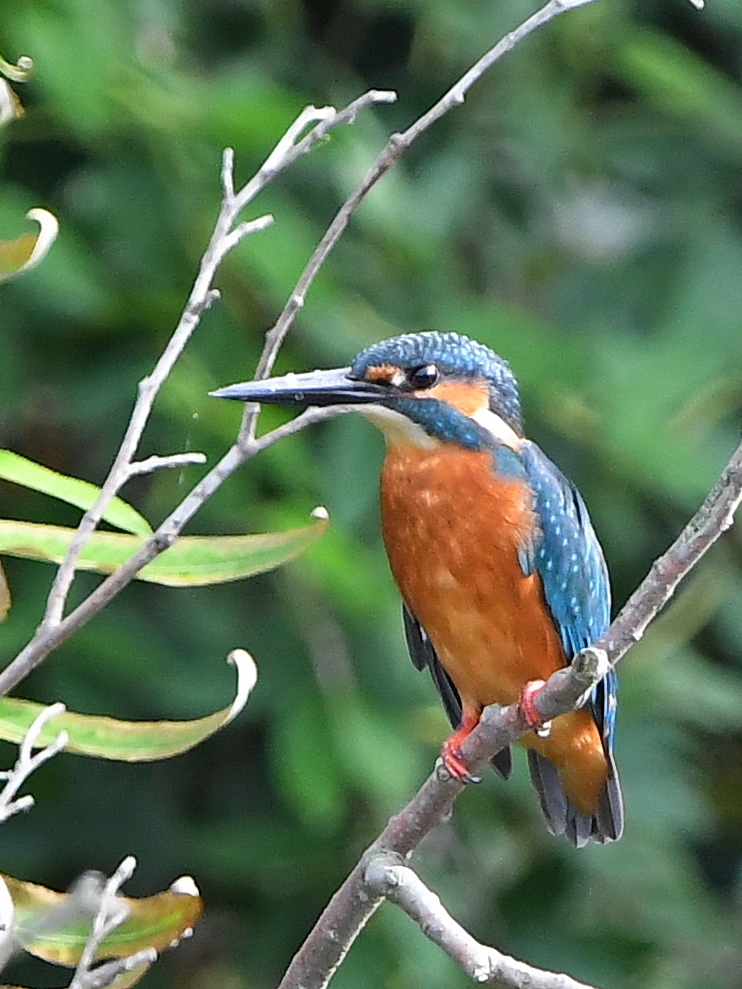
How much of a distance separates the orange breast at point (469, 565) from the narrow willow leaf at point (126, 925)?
830 millimetres

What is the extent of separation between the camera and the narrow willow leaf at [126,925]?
→ 1187mm

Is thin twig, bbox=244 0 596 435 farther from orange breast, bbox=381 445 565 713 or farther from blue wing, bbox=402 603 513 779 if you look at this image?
blue wing, bbox=402 603 513 779

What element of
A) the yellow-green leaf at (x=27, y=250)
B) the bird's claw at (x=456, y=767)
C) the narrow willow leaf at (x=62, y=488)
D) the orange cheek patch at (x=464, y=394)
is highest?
the yellow-green leaf at (x=27, y=250)

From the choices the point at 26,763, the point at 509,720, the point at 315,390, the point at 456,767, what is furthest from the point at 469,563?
the point at 26,763

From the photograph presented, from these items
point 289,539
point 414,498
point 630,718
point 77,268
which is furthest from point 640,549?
point 289,539

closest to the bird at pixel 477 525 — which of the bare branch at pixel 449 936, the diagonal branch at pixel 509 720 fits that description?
the diagonal branch at pixel 509 720

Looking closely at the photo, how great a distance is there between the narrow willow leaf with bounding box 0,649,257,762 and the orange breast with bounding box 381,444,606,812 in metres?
0.77

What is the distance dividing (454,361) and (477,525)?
20 cm

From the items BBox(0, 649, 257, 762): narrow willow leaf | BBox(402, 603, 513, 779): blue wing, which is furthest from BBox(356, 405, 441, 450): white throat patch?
BBox(0, 649, 257, 762): narrow willow leaf

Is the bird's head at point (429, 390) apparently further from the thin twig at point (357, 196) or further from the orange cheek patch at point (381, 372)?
the thin twig at point (357, 196)

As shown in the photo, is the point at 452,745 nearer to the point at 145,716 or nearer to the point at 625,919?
the point at 145,716

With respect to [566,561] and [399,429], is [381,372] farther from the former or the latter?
[566,561]

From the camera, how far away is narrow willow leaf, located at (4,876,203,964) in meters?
1.19

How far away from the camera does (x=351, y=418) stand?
2264mm
